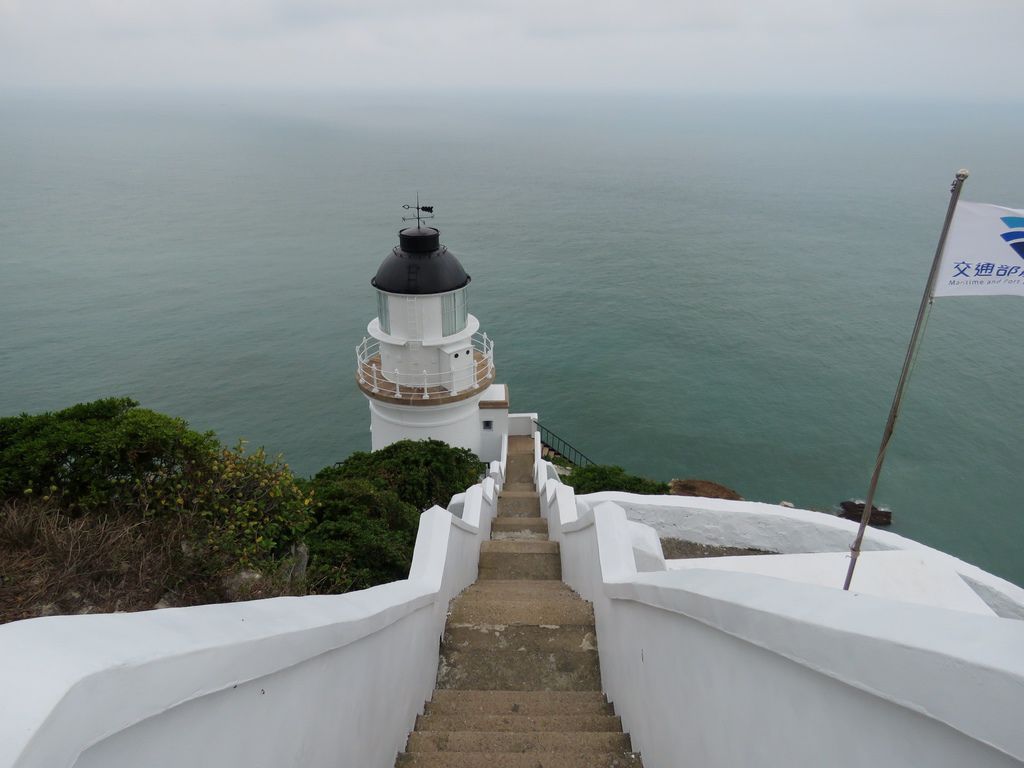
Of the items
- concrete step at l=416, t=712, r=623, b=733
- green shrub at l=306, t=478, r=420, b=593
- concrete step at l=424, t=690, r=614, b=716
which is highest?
concrete step at l=416, t=712, r=623, b=733

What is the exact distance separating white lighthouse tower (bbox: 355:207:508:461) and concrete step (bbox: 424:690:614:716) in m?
12.4

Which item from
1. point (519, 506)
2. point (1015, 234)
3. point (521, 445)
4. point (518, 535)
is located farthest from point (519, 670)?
point (521, 445)

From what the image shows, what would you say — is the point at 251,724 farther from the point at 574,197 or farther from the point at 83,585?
the point at 574,197

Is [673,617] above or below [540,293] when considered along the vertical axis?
above

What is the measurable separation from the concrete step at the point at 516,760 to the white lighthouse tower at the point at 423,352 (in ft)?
44.2

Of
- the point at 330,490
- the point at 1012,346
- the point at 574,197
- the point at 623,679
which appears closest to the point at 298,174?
the point at 574,197

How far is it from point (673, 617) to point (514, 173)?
296 ft

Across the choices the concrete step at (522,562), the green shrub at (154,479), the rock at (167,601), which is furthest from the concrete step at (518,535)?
the rock at (167,601)

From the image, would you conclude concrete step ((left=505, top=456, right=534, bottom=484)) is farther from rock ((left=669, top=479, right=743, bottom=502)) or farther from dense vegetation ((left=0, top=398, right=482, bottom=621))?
dense vegetation ((left=0, top=398, right=482, bottom=621))

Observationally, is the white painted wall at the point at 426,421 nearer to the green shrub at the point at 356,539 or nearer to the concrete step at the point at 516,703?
the green shrub at the point at 356,539

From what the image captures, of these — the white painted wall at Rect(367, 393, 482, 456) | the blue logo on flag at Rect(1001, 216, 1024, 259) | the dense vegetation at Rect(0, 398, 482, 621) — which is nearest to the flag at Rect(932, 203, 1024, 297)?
the blue logo on flag at Rect(1001, 216, 1024, 259)

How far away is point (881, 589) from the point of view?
731 centimetres

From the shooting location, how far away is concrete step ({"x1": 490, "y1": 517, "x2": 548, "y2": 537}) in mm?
12312

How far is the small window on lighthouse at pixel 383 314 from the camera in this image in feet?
58.1
